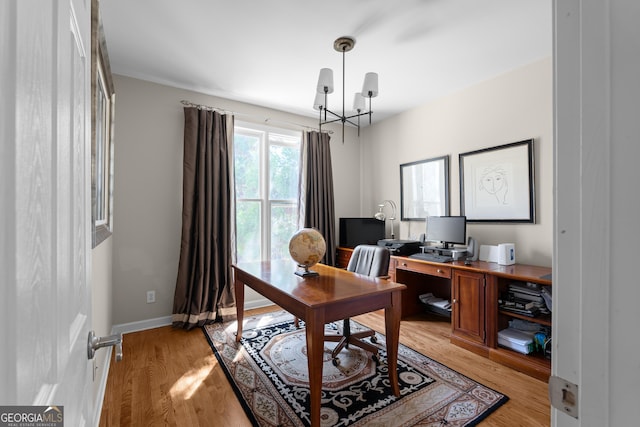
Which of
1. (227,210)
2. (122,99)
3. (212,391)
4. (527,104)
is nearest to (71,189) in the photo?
(212,391)

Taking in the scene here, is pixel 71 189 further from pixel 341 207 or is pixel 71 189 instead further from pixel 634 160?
pixel 341 207

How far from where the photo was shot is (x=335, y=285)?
192 centimetres

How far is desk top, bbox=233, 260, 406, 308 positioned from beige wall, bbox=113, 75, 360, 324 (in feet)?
3.77

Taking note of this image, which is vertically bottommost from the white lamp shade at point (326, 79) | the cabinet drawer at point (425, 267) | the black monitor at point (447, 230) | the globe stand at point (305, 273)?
the cabinet drawer at point (425, 267)

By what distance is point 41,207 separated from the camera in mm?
404

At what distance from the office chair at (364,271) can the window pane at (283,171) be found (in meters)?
1.62

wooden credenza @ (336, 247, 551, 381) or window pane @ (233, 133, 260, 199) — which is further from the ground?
window pane @ (233, 133, 260, 199)

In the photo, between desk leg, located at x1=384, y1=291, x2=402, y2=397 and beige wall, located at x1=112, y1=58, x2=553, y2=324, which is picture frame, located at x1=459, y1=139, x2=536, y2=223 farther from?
desk leg, located at x1=384, y1=291, x2=402, y2=397

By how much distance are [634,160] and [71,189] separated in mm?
986

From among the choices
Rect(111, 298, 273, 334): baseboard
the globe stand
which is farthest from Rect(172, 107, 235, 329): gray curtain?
the globe stand

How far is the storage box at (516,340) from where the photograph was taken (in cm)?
220

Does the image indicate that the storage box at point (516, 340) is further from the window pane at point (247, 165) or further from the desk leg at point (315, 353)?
the window pane at point (247, 165)

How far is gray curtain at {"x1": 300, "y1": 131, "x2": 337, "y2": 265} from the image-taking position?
392 centimetres

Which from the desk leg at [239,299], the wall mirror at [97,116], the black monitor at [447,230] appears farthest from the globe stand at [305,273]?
the black monitor at [447,230]
